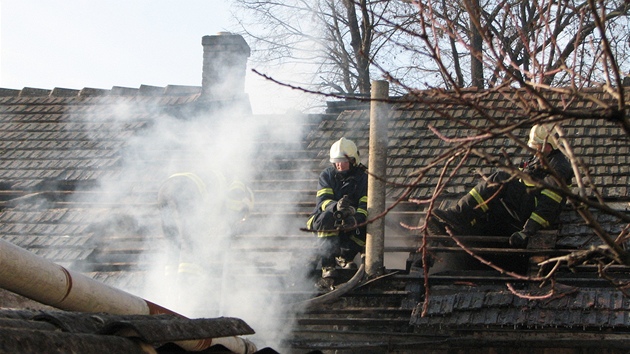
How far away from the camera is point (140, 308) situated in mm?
6512

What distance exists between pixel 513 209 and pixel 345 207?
5.62ft

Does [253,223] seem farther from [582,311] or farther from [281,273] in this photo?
[582,311]

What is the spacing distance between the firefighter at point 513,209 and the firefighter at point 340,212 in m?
0.78

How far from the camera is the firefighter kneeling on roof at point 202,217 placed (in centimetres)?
1019

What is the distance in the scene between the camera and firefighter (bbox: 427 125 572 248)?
33.5ft

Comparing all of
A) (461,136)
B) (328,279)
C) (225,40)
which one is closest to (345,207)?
(328,279)

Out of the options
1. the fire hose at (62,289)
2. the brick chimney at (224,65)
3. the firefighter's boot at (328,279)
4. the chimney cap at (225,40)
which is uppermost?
the chimney cap at (225,40)

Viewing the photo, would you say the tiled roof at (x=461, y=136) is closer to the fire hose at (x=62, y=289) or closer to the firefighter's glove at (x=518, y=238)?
the firefighter's glove at (x=518, y=238)

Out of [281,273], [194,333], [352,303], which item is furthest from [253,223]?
[194,333]

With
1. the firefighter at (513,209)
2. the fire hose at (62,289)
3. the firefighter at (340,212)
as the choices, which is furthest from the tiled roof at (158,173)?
the fire hose at (62,289)

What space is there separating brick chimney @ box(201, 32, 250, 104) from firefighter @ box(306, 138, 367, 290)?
5.94 m

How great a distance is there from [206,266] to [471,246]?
8.94ft

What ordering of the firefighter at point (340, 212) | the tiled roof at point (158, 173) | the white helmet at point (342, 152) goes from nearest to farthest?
the firefighter at point (340, 212)
the white helmet at point (342, 152)
the tiled roof at point (158, 173)

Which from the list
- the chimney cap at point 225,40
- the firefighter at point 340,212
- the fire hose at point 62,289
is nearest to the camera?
the fire hose at point 62,289
